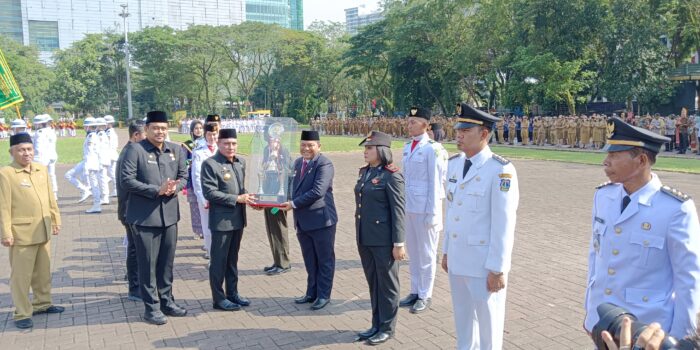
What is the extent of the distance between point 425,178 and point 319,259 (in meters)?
1.48

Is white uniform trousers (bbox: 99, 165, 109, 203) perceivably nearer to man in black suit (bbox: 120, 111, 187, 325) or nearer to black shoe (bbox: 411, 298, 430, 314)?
man in black suit (bbox: 120, 111, 187, 325)

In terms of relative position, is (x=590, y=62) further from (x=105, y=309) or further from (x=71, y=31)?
(x=71, y=31)

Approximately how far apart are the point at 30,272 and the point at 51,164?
8.46 m

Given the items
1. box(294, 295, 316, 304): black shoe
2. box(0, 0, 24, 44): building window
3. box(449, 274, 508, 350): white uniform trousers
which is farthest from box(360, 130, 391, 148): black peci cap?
box(0, 0, 24, 44): building window

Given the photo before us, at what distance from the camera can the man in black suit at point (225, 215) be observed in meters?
5.93

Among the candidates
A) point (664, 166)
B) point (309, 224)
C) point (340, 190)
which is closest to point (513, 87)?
point (664, 166)

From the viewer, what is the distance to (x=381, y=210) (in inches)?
201

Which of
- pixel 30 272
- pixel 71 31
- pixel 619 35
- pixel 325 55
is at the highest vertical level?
pixel 71 31

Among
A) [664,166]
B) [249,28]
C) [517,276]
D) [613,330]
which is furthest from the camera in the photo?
[249,28]

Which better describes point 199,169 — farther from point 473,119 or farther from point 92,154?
point 92,154

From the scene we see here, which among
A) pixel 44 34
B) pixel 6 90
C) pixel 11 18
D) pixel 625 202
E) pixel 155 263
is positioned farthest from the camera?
pixel 44 34

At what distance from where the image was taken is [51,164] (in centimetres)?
1320

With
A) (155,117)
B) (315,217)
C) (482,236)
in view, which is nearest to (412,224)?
(315,217)

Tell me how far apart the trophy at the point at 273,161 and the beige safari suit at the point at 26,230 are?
230cm
